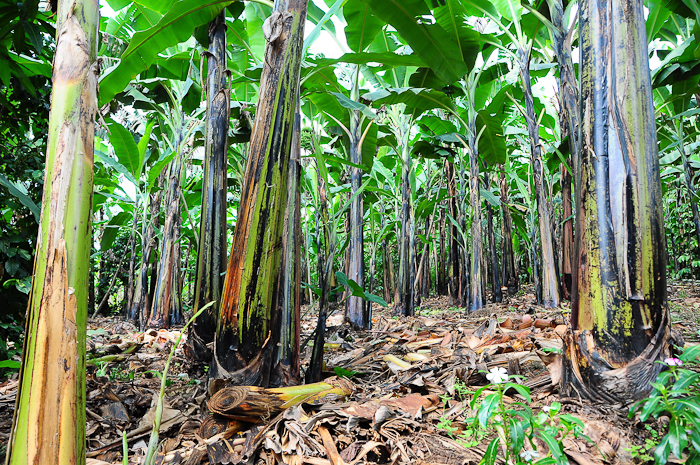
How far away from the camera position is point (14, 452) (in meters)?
0.73

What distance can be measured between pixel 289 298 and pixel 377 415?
58 centimetres

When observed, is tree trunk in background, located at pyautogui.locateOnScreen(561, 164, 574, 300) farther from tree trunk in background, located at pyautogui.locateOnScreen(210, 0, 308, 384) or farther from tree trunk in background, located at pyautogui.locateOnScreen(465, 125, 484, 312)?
tree trunk in background, located at pyautogui.locateOnScreen(210, 0, 308, 384)

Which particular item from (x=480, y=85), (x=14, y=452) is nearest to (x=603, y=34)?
(x=14, y=452)

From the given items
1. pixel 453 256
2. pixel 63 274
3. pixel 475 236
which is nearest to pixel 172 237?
pixel 475 236

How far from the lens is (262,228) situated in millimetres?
1452

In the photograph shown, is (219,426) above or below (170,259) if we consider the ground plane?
below

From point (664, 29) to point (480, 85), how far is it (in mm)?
2314

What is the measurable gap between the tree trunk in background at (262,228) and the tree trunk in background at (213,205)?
938 mm

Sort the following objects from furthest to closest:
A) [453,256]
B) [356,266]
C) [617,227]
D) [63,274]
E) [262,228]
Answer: [453,256]
[356,266]
[262,228]
[617,227]
[63,274]

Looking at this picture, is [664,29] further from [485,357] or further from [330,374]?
[330,374]

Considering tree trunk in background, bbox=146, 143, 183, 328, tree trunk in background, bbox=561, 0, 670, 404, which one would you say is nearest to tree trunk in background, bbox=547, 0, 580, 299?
tree trunk in background, bbox=561, 0, 670, 404

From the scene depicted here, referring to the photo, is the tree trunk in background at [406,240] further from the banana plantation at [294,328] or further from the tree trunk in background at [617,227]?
the tree trunk in background at [617,227]

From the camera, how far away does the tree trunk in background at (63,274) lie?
74cm

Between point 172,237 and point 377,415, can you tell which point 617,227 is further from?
point 172,237
